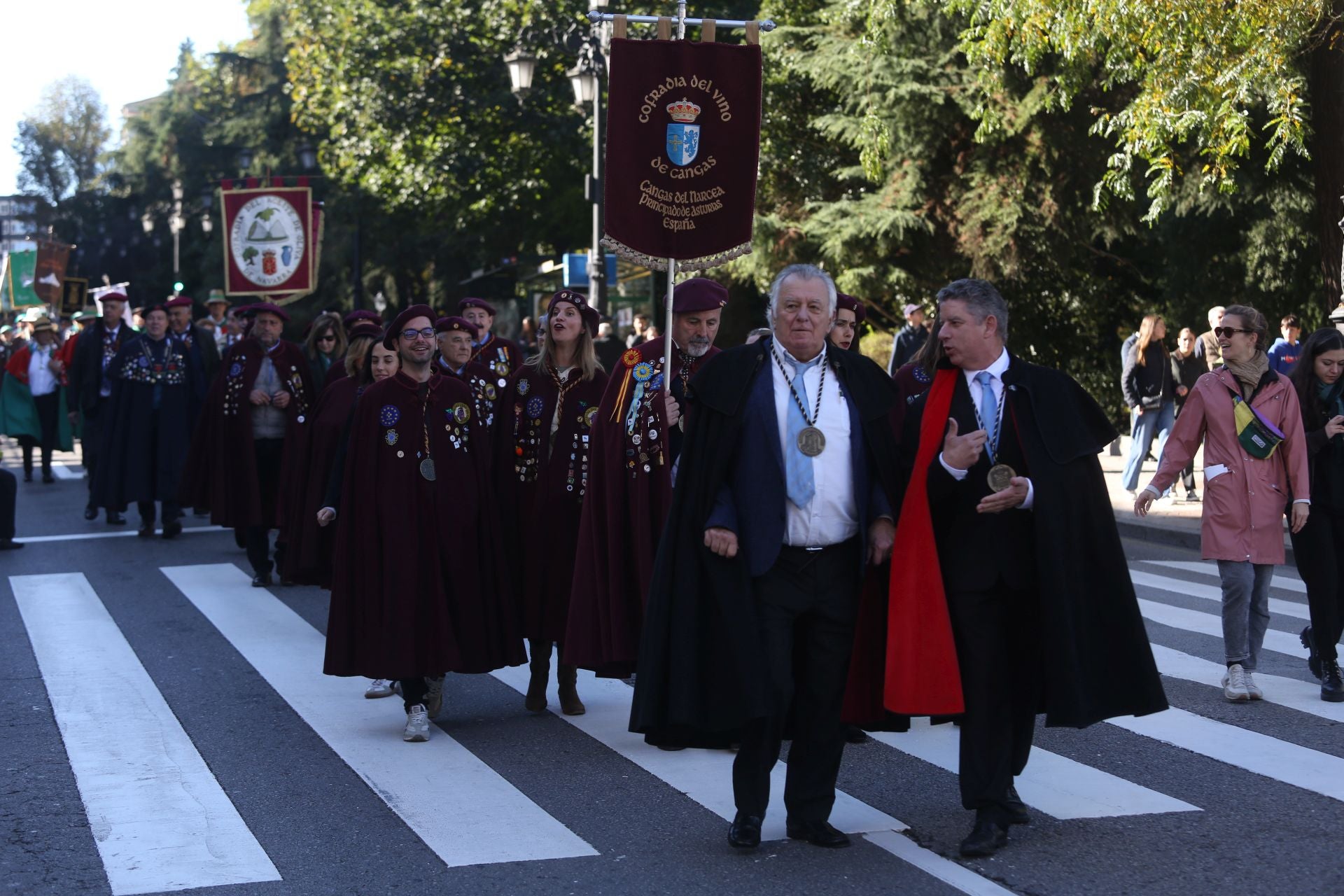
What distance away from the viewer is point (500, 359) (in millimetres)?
8664

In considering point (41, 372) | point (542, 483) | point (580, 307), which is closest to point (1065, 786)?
point (542, 483)

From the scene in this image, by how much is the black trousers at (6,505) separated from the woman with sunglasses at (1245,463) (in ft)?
33.4

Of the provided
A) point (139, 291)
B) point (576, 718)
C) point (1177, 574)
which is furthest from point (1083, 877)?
point (139, 291)

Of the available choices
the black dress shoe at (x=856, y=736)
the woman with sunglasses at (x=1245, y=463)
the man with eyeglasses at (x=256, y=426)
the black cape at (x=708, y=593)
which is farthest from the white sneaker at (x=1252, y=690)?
the man with eyeglasses at (x=256, y=426)

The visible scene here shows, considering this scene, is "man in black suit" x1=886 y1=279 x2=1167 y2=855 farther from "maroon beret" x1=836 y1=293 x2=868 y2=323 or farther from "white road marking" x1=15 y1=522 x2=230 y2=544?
"white road marking" x1=15 y1=522 x2=230 y2=544

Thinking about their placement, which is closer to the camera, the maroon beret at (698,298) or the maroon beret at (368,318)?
the maroon beret at (698,298)

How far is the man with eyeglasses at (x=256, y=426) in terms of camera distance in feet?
41.3

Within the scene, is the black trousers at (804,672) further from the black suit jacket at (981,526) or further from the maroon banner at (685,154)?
the maroon banner at (685,154)

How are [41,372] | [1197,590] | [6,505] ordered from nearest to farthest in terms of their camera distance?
[1197,590] < [6,505] < [41,372]

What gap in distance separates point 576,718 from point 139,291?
78743mm

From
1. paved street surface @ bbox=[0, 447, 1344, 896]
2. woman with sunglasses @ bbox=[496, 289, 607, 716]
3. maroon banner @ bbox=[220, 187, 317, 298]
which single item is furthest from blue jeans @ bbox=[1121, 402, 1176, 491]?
woman with sunglasses @ bbox=[496, 289, 607, 716]

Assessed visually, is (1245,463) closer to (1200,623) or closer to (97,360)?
(1200,623)

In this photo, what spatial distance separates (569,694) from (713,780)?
4.94 feet

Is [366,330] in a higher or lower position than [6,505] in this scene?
higher
